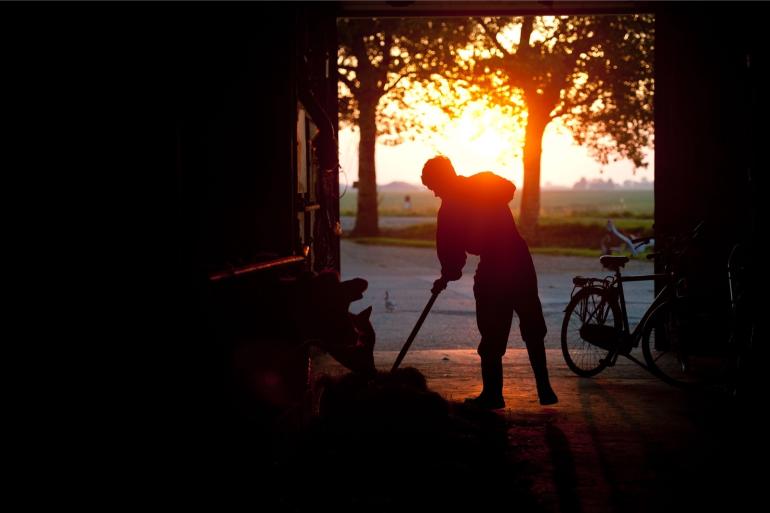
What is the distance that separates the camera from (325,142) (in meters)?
11.0

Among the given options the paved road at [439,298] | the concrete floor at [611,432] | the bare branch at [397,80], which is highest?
the bare branch at [397,80]

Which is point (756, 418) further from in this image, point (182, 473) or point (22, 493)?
point (22, 493)

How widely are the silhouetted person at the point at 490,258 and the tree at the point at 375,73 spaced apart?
68.6 feet

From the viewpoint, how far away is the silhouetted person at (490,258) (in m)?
7.59

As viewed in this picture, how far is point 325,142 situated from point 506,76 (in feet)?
64.6

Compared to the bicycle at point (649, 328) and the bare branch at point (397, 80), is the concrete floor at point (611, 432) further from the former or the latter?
the bare branch at point (397, 80)

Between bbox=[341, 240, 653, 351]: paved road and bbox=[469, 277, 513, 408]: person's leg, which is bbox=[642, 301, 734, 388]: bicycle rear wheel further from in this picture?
bbox=[341, 240, 653, 351]: paved road

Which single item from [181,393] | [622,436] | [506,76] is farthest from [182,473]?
[506,76]

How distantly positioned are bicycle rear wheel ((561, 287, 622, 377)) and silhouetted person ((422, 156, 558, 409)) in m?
1.12

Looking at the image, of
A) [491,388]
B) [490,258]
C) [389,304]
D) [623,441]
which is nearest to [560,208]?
[389,304]

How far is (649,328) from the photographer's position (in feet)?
27.0

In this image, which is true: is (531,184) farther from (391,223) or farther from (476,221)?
(476,221)

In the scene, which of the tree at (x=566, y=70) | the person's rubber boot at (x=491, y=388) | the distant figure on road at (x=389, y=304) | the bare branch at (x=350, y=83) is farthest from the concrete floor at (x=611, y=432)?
the bare branch at (x=350, y=83)

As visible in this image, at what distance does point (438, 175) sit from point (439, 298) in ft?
27.9
